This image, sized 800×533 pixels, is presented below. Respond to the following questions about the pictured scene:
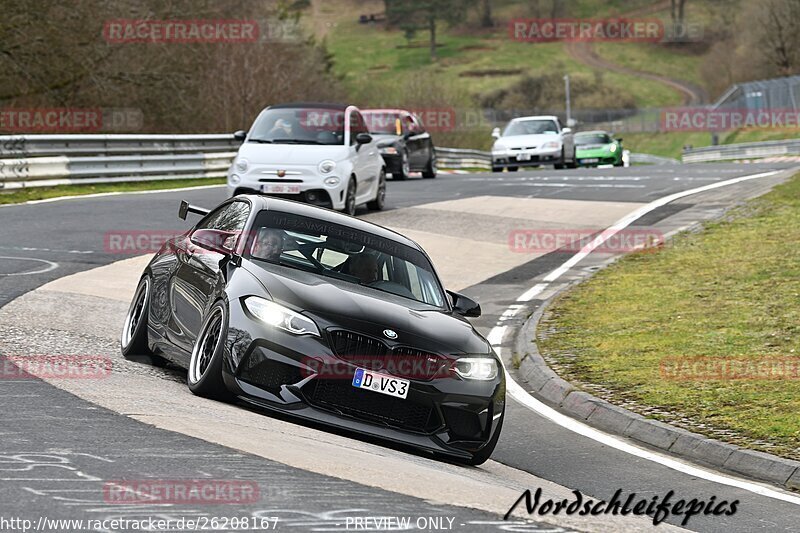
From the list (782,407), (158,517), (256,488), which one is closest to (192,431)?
(256,488)

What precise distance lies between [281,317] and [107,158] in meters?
21.8

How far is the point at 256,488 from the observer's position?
6066 millimetres

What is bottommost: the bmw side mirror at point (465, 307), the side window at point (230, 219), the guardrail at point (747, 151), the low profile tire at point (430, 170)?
the guardrail at point (747, 151)

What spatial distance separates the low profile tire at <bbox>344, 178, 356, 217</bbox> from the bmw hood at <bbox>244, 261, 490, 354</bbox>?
12191 mm

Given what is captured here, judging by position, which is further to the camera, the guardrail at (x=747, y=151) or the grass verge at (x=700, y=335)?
the guardrail at (x=747, y=151)

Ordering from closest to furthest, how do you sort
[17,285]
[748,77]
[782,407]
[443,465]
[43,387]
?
[443,465] < [43,387] < [782,407] < [17,285] < [748,77]

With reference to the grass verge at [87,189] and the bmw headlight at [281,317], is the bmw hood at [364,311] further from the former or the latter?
the grass verge at [87,189]

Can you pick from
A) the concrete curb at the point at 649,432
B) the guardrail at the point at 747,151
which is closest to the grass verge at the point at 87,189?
the concrete curb at the point at 649,432

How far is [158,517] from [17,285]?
866 centimetres

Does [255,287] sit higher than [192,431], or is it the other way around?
[255,287]

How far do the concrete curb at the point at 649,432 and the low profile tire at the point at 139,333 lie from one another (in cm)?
340

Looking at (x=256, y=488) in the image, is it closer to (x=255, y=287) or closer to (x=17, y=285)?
(x=255, y=287)

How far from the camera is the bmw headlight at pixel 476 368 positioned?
8236 millimetres

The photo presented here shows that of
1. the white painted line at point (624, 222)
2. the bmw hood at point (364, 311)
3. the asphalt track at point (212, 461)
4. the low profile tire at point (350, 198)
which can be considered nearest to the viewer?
the asphalt track at point (212, 461)
